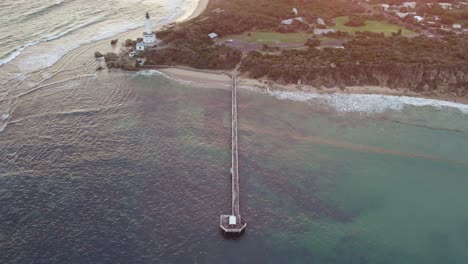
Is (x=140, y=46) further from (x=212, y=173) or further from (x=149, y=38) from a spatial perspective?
(x=212, y=173)

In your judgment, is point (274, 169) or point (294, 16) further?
point (294, 16)

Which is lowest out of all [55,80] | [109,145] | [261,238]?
[261,238]

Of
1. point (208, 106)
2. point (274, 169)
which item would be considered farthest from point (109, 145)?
point (274, 169)

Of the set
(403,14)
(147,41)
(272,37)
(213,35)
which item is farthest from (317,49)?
(403,14)

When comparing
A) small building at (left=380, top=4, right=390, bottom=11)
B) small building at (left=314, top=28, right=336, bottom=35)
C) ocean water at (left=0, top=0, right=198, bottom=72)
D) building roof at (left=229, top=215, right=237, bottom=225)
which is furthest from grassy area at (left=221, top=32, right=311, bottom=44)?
building roof at (left=229, top=215, right=237, bottom=225)

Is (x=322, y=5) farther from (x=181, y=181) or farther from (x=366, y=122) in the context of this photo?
(x=181, y=181)

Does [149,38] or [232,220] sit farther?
[149,38]

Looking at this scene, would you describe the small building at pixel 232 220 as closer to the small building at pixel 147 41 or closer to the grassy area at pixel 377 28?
the small building at pixel 147 41

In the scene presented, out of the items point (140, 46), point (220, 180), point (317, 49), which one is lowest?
point (220, 180)
